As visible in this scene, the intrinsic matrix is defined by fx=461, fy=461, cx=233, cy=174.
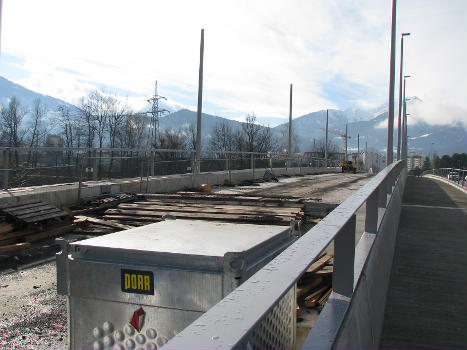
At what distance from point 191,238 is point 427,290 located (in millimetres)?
4738

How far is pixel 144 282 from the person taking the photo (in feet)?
9.85

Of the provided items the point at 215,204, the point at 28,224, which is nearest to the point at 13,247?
the point at 28,224

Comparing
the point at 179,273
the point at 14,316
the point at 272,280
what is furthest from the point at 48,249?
the point at 272,280

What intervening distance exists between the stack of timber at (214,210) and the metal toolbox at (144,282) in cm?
637

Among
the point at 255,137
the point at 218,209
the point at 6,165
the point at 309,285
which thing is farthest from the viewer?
the point at 255,137

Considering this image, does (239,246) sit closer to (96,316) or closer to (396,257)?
(96,316)

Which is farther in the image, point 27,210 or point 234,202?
point 234,202

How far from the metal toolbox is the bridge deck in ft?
9.49

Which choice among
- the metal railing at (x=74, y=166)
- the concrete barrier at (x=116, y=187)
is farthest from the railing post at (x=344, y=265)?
the metal railing at (x=74, y=166)

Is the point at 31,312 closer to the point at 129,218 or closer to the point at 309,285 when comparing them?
the point at 309,285

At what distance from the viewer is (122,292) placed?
3078 millimetres

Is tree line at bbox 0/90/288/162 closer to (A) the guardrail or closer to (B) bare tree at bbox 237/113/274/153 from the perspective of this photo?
(B) bare tree at bbox 237/113/274/153

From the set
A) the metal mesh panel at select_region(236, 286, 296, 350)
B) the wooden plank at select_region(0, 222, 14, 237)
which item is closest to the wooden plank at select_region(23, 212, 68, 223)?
the wooden plank at select_region(0, 222, 14, 237)

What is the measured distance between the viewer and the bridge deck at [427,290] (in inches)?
207
